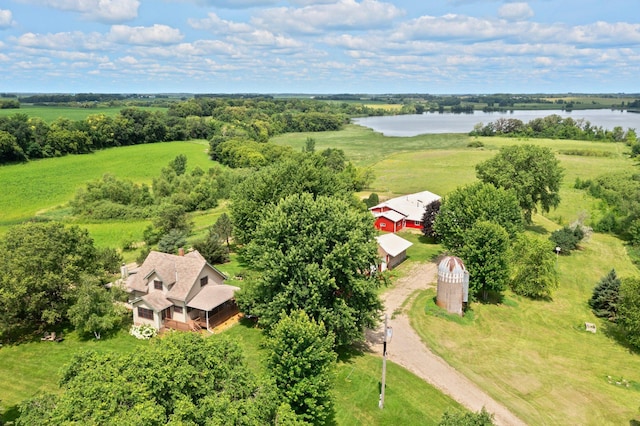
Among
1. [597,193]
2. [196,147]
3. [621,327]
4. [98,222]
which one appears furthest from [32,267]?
[196,147]

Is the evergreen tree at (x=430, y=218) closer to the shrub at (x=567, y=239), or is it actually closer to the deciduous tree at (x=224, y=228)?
the shrub at (x=567, y=239)

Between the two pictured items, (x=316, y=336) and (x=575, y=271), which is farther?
(x=575, y=271)

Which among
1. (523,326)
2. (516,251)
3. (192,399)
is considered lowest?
(523,326)

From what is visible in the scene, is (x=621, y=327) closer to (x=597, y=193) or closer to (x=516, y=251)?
(x=516, y=251)

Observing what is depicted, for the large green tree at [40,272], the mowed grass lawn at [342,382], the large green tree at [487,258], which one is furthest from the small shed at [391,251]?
the large green tree at [40,272]

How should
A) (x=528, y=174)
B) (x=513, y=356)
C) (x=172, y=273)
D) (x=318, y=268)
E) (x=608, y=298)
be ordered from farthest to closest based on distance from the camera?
(x=528, y=174) → (x=608, y=298) → (x=172, y=273) → (x=513, y=356) → (x=318, y=268)

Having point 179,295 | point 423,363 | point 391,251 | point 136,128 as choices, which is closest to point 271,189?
point 391,251

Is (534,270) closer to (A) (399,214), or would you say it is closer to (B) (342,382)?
(A) (399,214)
